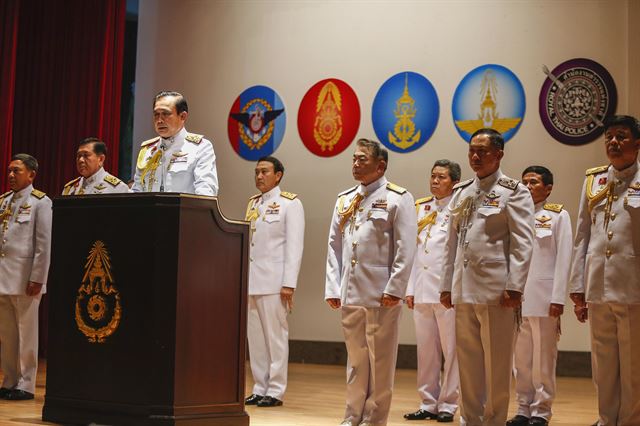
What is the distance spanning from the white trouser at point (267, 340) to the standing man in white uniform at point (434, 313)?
924 mm

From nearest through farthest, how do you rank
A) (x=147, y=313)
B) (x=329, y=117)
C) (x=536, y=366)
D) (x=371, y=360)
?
(x=147, y=313), (x=371, y=360), (x=536, y=366), (x=329, y=117)

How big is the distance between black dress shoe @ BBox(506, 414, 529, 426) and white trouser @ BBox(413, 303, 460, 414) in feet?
1.20

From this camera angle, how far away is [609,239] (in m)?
4.16

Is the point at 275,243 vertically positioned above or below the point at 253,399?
above

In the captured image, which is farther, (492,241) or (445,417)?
(445,417)

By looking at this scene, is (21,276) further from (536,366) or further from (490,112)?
(490,112)

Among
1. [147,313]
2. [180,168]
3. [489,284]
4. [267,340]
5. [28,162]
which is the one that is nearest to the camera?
[147,313]

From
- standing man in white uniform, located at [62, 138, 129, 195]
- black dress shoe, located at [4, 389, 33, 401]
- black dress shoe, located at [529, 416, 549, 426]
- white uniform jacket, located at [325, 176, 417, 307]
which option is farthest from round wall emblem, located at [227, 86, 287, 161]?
black dress shoe, located at [529, 416, 549, 426]

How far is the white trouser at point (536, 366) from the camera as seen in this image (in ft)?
16.0

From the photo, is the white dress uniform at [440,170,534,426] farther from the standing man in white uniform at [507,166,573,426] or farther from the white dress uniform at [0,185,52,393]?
the white dress uniform at [0,185,52,393]

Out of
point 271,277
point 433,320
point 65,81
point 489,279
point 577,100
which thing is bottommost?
point 433,320

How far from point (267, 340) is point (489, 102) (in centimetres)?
314

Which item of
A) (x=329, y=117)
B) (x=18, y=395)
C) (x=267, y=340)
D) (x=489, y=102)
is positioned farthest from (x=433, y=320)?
(x=329, y=117)

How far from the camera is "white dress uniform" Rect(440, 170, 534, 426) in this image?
393 cm
